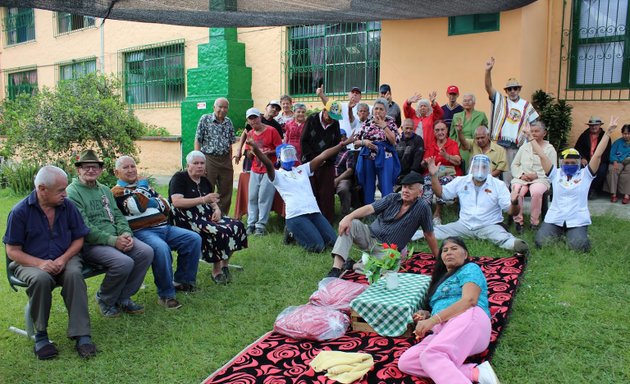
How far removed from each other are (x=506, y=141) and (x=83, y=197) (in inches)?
233

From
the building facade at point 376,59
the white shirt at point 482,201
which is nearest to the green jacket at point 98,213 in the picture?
the white shirt at point 482,201

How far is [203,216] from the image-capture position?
588cm

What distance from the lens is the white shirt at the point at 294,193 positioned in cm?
693

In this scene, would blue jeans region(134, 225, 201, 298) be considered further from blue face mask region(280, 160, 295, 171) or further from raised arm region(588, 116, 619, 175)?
raised arm region(588, 116, 619, 175)

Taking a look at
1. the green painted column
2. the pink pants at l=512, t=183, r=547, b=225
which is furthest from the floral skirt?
the green painted column

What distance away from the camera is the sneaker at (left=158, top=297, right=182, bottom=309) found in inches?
207

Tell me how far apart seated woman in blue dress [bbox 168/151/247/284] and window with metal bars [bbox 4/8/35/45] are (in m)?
18.0

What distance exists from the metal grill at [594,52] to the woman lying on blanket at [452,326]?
21.5 ft

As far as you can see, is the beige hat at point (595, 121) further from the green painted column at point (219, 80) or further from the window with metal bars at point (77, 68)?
the window with metal bars at point (77, 68)

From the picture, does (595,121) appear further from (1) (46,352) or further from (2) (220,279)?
(1) (46,352)

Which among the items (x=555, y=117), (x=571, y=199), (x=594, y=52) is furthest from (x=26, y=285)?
(x=594, y=52)

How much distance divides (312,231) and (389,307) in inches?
102

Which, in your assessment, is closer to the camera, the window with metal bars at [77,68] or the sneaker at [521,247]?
the sneaker at [521,247]

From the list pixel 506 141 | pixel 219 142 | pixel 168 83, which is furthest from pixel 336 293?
pixel 168 83
